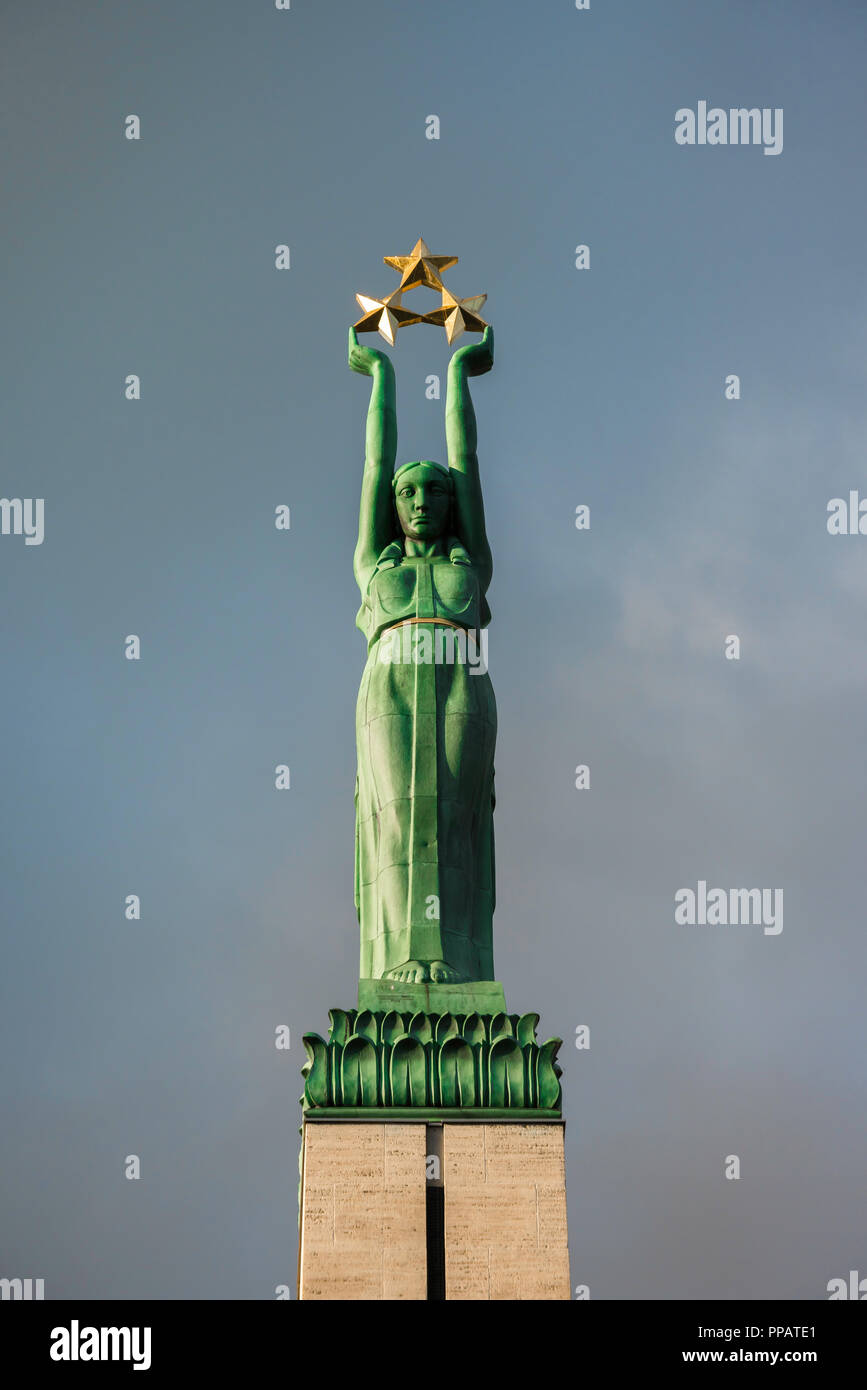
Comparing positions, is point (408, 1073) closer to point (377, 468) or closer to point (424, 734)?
point (424, 734)

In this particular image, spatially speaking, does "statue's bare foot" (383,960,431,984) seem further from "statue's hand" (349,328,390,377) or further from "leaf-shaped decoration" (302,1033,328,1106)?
"statue's hand" (349,328,390,377)

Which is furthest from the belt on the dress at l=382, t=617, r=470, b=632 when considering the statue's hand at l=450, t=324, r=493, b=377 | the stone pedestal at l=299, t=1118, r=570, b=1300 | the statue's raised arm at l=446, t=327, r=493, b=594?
the stone pedestal at l=299, t=1118, r=570, b=1300

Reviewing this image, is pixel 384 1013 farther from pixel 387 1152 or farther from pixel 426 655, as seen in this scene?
pixel 426 655

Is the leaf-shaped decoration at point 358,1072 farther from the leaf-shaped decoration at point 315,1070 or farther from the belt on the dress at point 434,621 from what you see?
the belt on the dress at point 434,621

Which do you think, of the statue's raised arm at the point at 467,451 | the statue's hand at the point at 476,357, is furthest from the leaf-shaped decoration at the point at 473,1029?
the statue's hand at the point at 476,357

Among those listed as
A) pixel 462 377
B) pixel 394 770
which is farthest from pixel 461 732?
pixel 462 377
